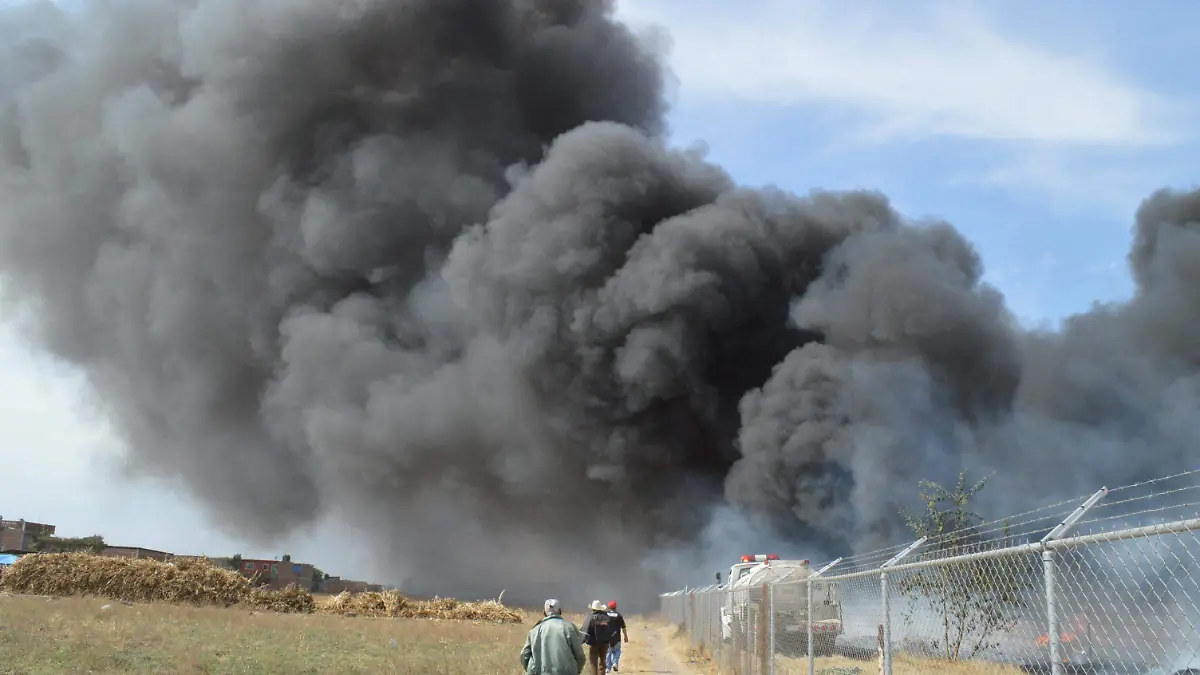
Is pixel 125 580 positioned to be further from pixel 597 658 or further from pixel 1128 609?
pixel 1128 609

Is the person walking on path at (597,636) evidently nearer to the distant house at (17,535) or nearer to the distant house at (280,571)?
the distant house at (280,571)

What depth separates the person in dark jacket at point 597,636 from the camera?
486 inches

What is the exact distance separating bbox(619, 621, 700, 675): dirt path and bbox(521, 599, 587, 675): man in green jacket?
8.93 meters

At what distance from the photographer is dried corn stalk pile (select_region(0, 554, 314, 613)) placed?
2281 centimetres

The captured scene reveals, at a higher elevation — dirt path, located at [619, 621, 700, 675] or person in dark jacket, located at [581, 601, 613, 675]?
person in dark jacket, located at [581, 601, 613, 675]

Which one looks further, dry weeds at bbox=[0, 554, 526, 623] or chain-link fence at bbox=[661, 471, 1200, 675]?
dry weeds at bbox=[0, 554, 526, 623]

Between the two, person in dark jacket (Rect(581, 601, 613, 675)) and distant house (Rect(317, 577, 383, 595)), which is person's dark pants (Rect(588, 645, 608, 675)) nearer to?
person in dark jacket (Rect(581, 601, 613, 675))

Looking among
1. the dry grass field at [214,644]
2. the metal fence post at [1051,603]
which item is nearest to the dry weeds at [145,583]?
the dry grass field at [214,644]

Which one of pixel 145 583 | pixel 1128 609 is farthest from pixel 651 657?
pixel 1128 609

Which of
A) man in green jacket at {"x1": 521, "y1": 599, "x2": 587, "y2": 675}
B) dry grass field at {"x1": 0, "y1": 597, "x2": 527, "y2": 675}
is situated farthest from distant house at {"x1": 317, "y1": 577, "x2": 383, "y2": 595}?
man in green jacket at {"x1": 521, "y1": 599, "x2": 587, "y2": 675}

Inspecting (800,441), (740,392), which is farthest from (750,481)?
(740,392)

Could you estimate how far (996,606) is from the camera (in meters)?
12.5

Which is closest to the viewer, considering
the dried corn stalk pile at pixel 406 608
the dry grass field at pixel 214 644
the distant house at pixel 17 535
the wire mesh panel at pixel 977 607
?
the wire mesh panel at pixel 977 607

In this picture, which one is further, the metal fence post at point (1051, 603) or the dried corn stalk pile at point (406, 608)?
the dried corn stalk pile at point (406, 608)
